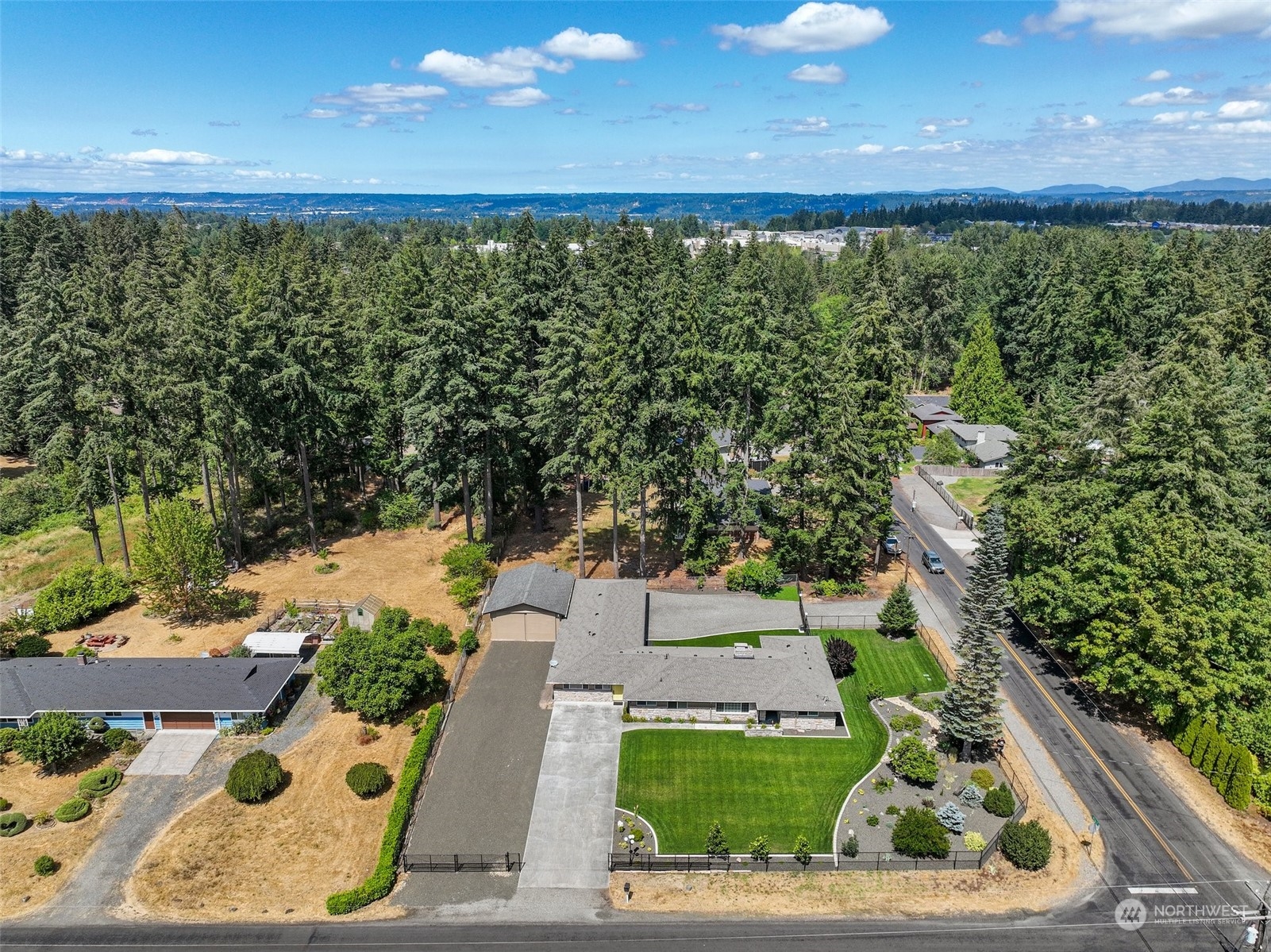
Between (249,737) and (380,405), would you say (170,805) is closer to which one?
(249,737)

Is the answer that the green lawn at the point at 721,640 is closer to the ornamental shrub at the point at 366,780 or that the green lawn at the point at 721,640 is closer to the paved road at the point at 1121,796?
the paved road at the point at 1121,796

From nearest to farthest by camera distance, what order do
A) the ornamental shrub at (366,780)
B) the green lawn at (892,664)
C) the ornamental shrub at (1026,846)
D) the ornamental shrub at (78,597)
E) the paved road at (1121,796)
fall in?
the paved road at (1121,796)
the ornamental shrub at (1026,846)
the ornamental shrub at (366,780)
the green lawn at (892,664)
the ornamental shrub at (78,597)

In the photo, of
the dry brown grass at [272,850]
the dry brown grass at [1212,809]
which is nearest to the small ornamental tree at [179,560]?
the dry brown grass at [272,850]

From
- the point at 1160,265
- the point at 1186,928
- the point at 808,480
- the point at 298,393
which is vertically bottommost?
the point at 1186,928

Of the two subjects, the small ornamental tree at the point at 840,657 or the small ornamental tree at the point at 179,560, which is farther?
the small ornamental tree at the point at 179,560

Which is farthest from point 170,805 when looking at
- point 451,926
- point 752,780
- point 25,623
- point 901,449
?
point 901,449
